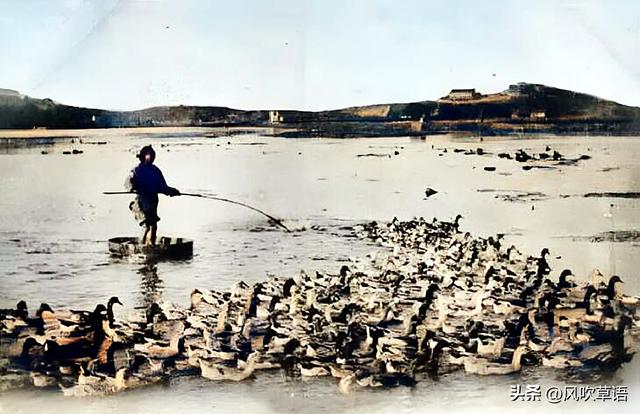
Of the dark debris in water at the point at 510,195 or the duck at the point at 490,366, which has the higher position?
the dark debris in water at the point at 510,195

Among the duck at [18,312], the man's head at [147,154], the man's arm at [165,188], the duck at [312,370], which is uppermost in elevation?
the man's head at [147,154]

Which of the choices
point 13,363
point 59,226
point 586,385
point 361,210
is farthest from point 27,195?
point 586,385

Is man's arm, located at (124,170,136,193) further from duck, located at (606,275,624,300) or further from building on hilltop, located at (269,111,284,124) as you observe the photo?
duck, located at (606,275,624,300)

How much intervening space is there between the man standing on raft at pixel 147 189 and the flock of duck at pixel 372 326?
220 millimetres

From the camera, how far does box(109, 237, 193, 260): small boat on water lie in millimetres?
2117

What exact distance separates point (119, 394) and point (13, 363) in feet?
0.89

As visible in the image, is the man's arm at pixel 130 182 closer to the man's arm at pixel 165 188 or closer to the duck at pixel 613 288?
the man's arm at pixel 165 188

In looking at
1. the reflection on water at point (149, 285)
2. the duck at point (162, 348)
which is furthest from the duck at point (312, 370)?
the reflection on water at point (149, 285)

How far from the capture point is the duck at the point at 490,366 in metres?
2.10

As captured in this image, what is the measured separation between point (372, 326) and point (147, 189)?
0.67m

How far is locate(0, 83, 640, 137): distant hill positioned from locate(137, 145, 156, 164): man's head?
6 cm

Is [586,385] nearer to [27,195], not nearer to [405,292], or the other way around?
[405,292]

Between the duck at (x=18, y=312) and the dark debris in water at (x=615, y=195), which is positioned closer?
the duck at (x=18, y=312)

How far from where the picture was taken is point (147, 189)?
2.16 m
